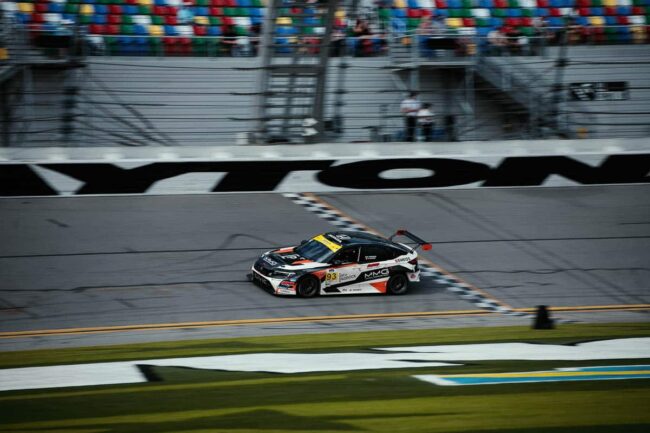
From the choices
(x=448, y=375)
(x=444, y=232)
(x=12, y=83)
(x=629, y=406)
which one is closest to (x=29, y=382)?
(x=448, y=375)

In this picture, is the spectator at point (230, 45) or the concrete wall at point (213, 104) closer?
the concrete wall at point (213, 104)

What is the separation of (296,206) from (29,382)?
27.0 ft

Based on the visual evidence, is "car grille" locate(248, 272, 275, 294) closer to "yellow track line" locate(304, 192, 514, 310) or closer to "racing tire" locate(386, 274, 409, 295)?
"racing tire" locate(386, 274, 409, 295)

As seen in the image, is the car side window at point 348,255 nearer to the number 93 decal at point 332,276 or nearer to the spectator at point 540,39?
the number 93 decal at point 332,276

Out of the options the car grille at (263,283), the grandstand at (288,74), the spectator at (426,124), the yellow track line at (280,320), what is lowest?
the yellow track line at (280,320)

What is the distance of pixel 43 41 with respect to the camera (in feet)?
55.5

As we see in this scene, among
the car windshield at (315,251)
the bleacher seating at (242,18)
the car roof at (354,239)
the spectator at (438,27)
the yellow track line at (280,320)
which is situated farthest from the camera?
the spectator at (438,27)

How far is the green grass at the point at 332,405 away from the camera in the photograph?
6469mm

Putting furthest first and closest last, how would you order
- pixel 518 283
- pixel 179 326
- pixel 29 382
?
pixel 518 283, pixel 179 326, pixel 29 382

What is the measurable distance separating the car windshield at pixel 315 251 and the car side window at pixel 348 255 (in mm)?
116

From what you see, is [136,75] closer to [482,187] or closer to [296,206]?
[296,206]

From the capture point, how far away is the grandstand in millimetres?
16406

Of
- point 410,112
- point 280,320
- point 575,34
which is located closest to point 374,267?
point 280,320

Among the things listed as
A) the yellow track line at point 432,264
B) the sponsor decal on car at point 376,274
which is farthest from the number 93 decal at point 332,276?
the yellow track line at point 432,264
